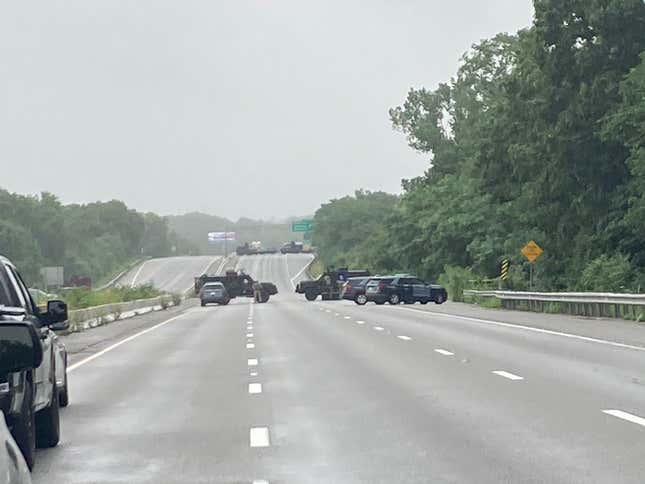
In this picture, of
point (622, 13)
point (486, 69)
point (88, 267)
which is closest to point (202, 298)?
point (622, 13)

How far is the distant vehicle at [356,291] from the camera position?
65.2 meters

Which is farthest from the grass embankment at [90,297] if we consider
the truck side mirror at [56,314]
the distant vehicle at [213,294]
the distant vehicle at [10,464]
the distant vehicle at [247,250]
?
the distant vehicle at [247,250]

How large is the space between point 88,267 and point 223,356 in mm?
150776

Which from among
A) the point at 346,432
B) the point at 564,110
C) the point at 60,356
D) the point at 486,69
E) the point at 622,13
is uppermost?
the point at 486,69

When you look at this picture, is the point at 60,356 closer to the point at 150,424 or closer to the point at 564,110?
the point at 150,424

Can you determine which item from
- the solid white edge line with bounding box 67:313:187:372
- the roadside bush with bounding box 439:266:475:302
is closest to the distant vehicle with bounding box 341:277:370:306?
the roadside bush with bounding box 439:266:475:302

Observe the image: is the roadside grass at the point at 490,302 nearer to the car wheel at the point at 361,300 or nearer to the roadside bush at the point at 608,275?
the roadside bush at the point at 608,275

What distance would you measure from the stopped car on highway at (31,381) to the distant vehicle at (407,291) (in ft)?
161

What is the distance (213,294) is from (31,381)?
63.8 meters

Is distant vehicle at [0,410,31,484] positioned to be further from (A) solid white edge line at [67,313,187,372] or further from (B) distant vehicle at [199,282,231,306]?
(B) distant vehicle at [199,282,231,306]

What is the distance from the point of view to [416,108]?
11500 centimetres

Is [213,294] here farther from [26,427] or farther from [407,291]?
[26,427]

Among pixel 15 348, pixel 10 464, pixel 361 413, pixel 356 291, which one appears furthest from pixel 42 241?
pixel 10 464

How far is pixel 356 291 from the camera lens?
66.1m
